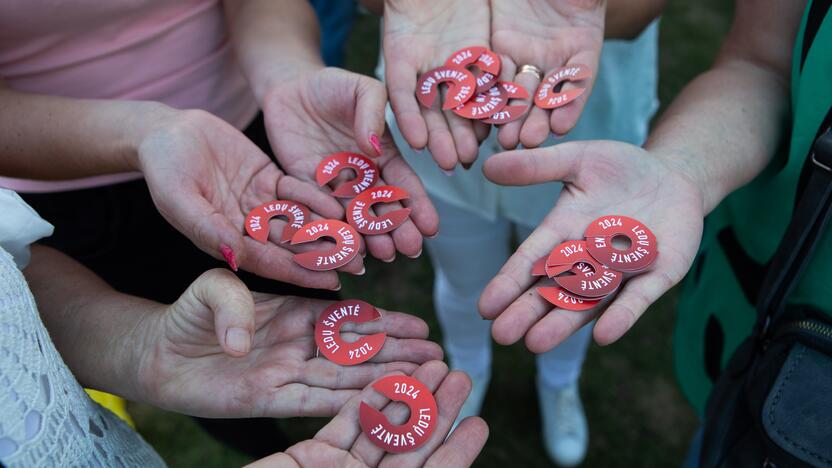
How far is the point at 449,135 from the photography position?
185 cm

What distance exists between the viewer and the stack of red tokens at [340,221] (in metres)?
1.67

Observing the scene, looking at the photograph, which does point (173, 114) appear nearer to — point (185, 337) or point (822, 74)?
point (185, 337)

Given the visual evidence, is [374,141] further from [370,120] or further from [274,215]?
[274,215]

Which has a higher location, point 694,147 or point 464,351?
point 694,147

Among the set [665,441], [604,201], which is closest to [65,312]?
[604,201]

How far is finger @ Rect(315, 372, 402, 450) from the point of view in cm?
143

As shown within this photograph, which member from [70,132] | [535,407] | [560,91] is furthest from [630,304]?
[535,407]

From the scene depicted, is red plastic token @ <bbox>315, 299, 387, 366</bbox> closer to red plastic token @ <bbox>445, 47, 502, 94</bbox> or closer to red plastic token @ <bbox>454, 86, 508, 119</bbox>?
red plastic token @ <bbox>454, 86, 508, 119</bbox>

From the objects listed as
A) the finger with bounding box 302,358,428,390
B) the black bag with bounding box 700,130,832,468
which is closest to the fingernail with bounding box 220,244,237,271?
the finger with bounding box 302,358,428,390

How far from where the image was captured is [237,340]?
128cm

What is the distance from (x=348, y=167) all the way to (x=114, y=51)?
73 cm

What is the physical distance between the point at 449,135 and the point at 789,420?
111cm

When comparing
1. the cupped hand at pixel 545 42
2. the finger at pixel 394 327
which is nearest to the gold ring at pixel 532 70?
the cupped hand at pixel 545 42

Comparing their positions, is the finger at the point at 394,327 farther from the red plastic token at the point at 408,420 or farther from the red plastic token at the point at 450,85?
the red plastic token at the point at 450,85
